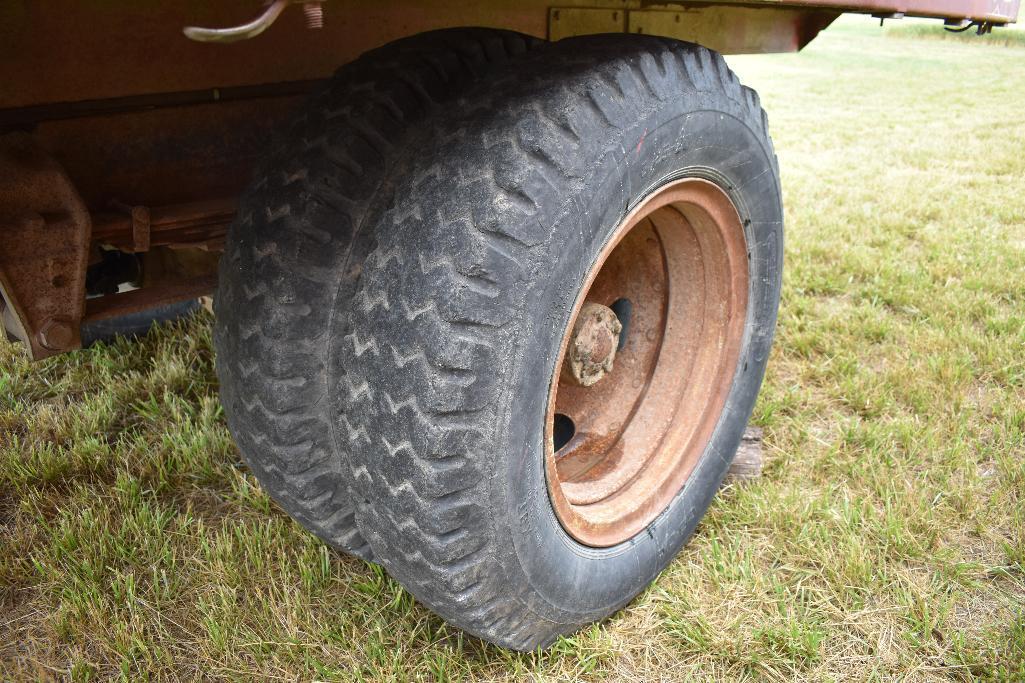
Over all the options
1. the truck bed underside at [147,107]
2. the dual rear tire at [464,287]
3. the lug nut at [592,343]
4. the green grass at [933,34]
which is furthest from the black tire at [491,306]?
the green grass at [933,34]

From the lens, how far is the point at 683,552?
6.86 feet

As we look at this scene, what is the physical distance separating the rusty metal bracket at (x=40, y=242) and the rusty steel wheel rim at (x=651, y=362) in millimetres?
1009

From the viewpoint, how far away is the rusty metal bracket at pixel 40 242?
1323 millimetres

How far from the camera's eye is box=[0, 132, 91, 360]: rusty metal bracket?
52.1 inches

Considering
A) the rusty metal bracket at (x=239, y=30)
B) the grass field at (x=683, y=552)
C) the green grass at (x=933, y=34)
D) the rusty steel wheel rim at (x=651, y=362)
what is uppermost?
the green grass at (x=933, y=34)

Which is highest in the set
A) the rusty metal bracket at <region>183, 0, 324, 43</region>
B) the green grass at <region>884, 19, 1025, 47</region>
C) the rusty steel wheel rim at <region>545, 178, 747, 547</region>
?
the green grass at <region>884, 19, 1025, 47</region>

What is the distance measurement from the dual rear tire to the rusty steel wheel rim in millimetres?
26

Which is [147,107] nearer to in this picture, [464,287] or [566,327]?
[464,287]

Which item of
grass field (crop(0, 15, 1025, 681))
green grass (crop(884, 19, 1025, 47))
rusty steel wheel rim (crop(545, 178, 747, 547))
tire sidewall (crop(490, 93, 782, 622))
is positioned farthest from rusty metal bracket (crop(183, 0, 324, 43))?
green grass (crop(884, 19, 1025, 47))

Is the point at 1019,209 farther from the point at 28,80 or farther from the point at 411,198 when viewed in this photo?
the point at 28,80

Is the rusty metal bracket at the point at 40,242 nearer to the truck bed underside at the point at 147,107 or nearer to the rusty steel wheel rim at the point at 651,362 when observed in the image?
the truck bed underside at the point at 147,107

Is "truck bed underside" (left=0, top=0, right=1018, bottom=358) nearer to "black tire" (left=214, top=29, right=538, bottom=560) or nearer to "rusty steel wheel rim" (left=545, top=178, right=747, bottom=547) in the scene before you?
"black tire" (left=214, top=29, right=538, bottom=560)

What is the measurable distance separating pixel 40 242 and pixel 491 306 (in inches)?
29.9

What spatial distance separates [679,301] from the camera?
2.10 meters
